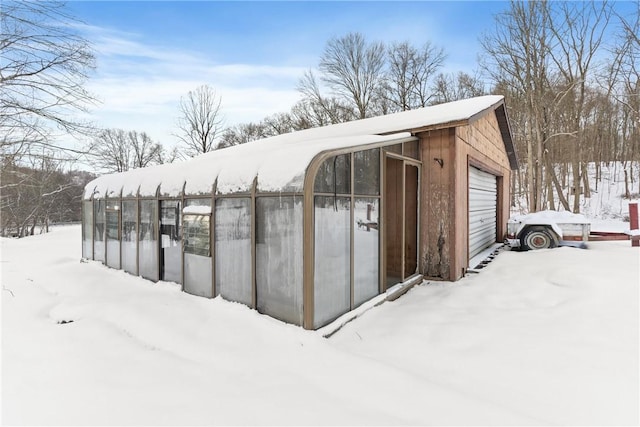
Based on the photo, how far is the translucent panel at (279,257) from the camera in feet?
12.7

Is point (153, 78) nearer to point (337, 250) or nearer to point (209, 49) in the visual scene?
point (209, 49)

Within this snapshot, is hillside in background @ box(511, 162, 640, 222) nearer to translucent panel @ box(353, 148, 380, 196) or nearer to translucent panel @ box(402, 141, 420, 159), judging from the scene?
translucent panel @ box(402, 141, 420, 159)

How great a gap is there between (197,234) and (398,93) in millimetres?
22928

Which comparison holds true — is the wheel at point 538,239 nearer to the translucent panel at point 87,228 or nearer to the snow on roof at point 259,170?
the snow on roof at point 259,170

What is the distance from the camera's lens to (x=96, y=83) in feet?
22.0

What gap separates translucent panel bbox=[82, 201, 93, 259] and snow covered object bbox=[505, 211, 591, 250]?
11.2 meters

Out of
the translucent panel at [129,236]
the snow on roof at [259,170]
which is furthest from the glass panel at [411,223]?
the translucent panel at [129,236]

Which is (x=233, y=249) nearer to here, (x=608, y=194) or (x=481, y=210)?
(x=481, y=210)

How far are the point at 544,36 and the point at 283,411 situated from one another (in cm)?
2009

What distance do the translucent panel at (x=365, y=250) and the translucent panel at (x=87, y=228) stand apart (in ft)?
25.5

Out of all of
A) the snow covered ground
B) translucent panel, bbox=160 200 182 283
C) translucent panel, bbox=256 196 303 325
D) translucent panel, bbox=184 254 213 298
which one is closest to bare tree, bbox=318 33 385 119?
translucent panel, bbox=160 200 182 283

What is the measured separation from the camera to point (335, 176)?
13.7 feet

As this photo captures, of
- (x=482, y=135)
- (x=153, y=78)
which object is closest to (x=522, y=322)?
(x=482, y=135)

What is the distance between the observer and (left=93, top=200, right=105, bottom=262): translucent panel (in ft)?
27.5
